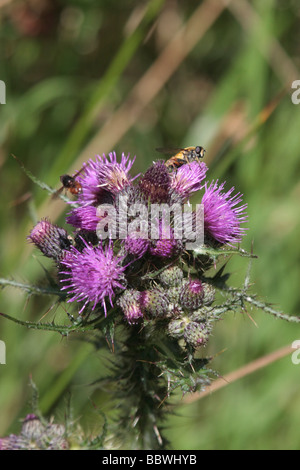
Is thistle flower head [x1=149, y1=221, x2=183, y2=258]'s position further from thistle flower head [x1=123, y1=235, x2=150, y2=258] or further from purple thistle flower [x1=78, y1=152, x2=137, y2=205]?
purple thistle flower [x1=78, y1=152, x2=137, y2=205]

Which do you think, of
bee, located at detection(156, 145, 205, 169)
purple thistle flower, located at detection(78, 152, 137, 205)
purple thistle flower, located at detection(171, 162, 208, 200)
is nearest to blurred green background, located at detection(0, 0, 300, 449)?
bee, located at detection(156, 145, 205, 169)

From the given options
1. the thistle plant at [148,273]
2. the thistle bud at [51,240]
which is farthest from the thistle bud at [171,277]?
the thistle bud at [51,240]

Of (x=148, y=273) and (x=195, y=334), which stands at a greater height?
(x=148, y=273)

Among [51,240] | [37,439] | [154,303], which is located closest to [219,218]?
[154,303]

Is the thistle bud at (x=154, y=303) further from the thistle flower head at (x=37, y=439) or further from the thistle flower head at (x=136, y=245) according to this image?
the thistle flower head at (x=37, y=439)

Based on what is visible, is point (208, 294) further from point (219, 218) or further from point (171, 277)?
point (219, 218)

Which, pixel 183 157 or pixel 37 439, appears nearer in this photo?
pixel 37 439
